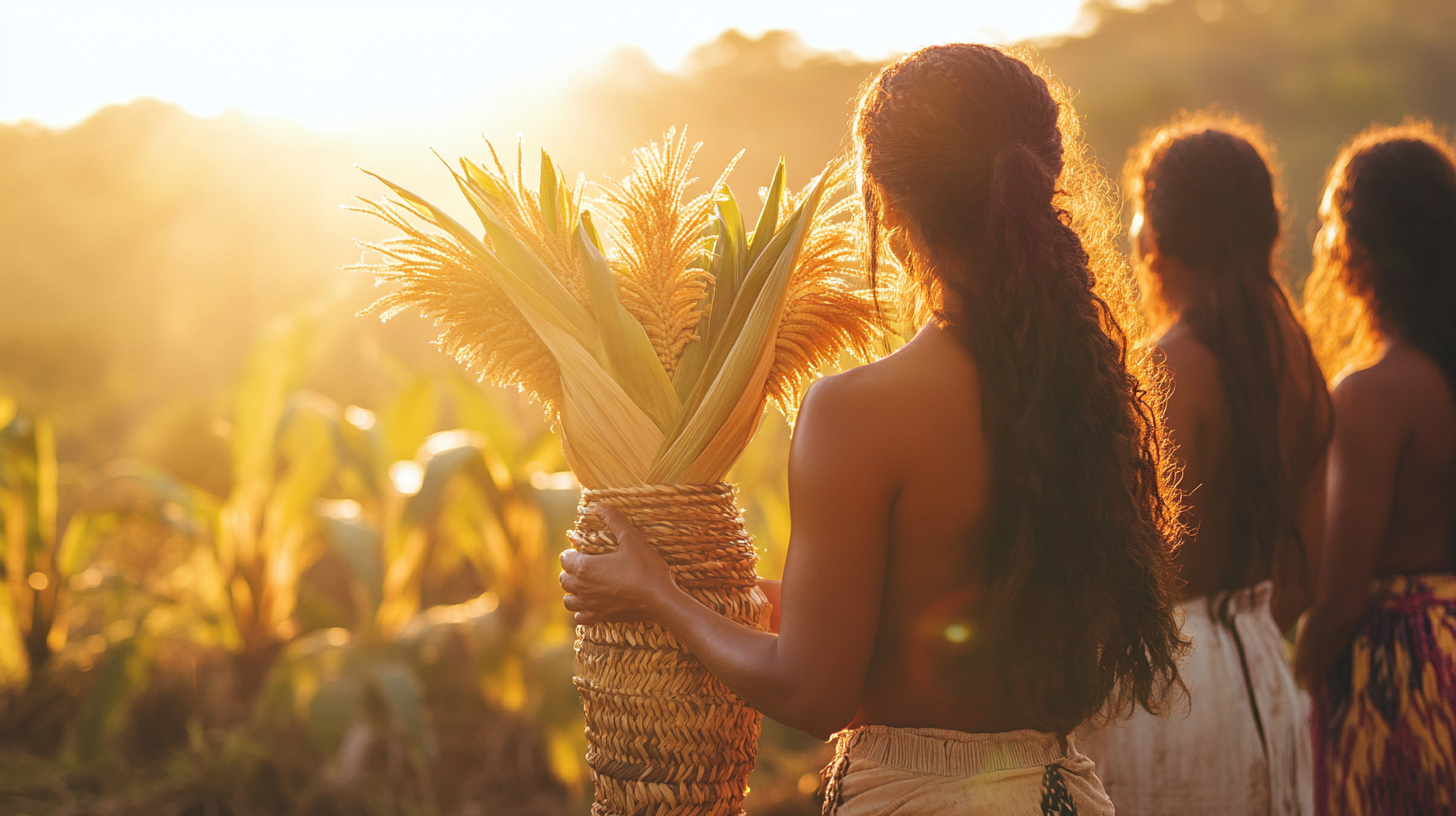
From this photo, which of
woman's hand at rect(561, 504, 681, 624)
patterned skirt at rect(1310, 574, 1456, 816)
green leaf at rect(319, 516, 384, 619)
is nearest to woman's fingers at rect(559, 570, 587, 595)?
woman's hand at rect(561, 504, 681, 624)

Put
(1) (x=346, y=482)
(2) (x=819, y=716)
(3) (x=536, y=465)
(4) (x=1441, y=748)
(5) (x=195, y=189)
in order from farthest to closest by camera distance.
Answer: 1. (5) (x=195, y=189)
2. (1) (x=346, y=482)
3. (3) (x=536, y=465)
4. (4) (x=1441, y=748)
5. (2) (x=819, y=716)

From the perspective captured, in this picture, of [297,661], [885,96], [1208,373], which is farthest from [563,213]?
[297,661]

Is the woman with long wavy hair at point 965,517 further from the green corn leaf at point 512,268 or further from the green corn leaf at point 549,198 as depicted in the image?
the green corn leaf at point 549,198

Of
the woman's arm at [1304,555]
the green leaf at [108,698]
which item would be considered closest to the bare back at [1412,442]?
the woman's arm at [1304,555]

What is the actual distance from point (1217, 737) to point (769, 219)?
1408 mm

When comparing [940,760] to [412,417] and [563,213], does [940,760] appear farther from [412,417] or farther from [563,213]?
[412,417]

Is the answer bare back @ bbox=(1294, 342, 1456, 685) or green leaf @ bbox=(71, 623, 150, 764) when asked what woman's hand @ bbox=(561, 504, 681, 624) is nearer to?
bare back @ bbox=(1294, 342, 1456, 685)

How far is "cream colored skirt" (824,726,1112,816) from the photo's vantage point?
1.16 meters

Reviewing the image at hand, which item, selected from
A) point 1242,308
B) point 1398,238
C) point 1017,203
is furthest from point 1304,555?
point 1017,203

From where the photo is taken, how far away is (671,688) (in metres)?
1.16

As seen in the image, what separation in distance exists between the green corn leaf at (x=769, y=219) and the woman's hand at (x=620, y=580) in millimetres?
424

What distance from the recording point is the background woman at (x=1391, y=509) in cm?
201

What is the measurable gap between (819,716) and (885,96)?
77 cm

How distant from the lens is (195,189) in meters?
8.95
